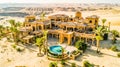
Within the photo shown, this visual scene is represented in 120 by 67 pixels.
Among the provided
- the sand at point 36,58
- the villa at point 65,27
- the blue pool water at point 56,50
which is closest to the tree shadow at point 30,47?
the sand at point 36,58

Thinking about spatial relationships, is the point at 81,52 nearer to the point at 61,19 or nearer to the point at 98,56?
the point at 98,56

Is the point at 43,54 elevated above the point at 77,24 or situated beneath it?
situated beneath

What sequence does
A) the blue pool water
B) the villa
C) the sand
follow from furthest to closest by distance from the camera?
the villa, the blue pool water, the sand

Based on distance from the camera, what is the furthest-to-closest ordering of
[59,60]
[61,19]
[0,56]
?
[61,19] → [0,56] → [59,60]

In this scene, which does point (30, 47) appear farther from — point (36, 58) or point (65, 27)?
point (65, 27)

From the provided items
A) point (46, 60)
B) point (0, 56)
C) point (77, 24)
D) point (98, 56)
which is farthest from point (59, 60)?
point (77, 24)

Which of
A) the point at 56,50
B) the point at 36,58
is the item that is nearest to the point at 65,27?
the point at 56,50

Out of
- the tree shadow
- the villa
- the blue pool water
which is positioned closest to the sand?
the tree shadow

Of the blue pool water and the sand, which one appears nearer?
the sand

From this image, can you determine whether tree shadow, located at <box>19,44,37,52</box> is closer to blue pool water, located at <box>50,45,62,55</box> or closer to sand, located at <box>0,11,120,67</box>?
sand, located at <box>0,11,120,67</box>

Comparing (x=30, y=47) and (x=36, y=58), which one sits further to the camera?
(x=30, y=47)

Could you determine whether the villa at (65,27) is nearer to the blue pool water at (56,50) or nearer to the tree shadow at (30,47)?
the blue pool water at (56,50)
